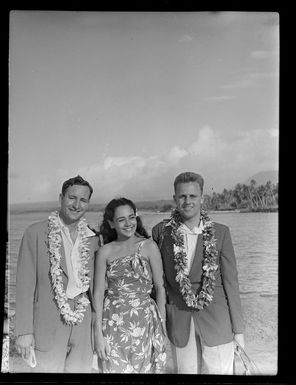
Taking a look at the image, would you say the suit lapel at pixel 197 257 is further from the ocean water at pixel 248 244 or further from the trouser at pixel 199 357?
the trouser at pixel 199 357

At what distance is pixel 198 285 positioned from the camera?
12.3 ft

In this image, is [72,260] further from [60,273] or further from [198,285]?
[198,285]

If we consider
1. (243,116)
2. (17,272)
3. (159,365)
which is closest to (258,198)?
(243,116)

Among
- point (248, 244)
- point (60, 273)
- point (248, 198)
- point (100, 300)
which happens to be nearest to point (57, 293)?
point (60, 273)

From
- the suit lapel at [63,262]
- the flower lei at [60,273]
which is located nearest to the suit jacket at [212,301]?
the flower lei at [60,273]

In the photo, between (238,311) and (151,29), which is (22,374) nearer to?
(238,311)

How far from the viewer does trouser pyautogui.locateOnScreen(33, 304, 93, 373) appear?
3705 mm

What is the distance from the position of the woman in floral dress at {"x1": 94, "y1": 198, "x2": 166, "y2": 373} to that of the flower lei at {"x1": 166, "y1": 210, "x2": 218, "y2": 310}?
0.40ft

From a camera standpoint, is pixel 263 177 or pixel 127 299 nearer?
pixel 127 299

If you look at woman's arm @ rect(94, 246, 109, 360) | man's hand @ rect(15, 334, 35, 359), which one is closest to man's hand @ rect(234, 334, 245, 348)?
woman's arm @ rect(94, 246, 109, 360)

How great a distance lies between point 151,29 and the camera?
12.7 feet

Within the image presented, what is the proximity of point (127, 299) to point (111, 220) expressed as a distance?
48cm

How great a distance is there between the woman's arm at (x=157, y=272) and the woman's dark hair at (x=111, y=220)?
0.30 feet
